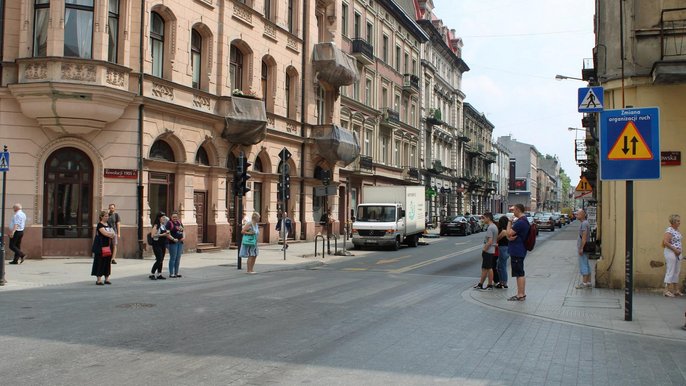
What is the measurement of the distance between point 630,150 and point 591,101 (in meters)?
2.29

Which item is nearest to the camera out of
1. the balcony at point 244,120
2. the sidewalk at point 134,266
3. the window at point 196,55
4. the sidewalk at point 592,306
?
the sidewalk at point 592,306

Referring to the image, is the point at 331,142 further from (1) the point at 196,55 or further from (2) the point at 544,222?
(2) the point at 544,222

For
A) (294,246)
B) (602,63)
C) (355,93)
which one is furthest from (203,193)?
(355,93)

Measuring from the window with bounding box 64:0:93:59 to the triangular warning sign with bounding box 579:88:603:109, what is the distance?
15.3m

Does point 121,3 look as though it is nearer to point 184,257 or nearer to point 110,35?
point 110,35

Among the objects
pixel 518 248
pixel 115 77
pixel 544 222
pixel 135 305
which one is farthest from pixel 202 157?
pixel 544 222

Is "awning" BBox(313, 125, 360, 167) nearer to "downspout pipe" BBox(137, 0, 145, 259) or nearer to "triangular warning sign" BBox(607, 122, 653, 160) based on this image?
"downspout pipe" BBox(137, 0, 145, 259)

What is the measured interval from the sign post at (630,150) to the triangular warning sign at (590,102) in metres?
1.77

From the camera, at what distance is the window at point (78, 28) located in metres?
19.4

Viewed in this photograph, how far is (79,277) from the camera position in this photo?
1527 cm

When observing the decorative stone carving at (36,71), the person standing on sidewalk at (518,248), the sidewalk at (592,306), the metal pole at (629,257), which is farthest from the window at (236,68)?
the metal pole at (629,257)

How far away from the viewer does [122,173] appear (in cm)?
2031

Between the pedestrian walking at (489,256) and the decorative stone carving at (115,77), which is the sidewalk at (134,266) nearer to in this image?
the decorative stone carving at (115,77)

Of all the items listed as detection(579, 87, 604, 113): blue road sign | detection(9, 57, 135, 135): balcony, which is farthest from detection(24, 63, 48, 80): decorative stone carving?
detection(579, 87, 604, 113): blue road sign
